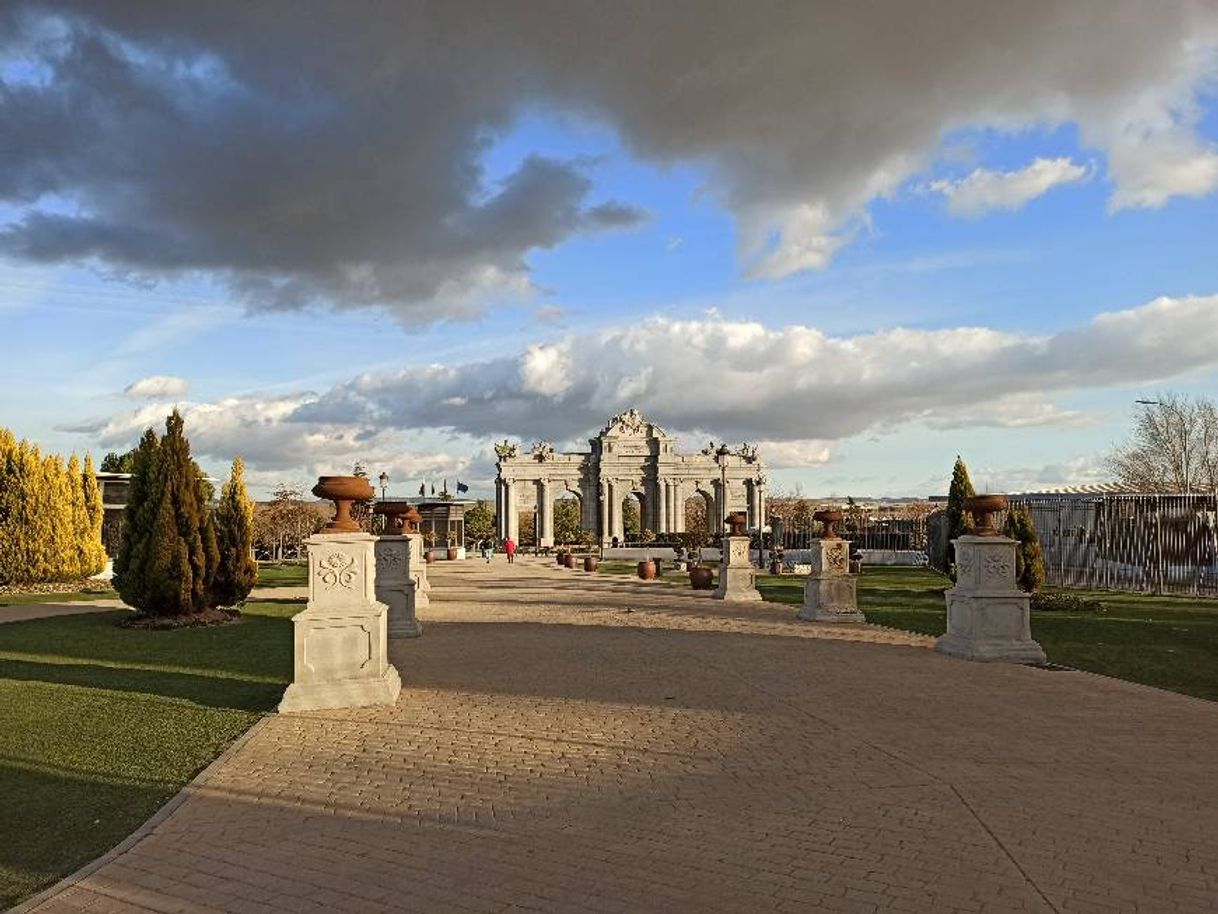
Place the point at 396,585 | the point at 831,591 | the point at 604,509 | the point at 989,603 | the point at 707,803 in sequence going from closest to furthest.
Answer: the point at 707,803 → the point at 989,603 → the point at 396,585 → the point at 831,591 → the point at 604,509

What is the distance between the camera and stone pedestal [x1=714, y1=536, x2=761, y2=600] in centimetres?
2258

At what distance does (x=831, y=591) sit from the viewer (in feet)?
56.1

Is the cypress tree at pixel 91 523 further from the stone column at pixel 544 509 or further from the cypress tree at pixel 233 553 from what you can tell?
the stone column at pixel 544 509

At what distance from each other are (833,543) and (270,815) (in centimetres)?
1396

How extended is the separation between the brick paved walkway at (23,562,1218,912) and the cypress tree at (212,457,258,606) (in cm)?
912

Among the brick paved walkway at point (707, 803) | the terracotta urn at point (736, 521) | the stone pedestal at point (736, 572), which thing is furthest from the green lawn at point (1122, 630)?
the terracotta urn at point (736, 521)

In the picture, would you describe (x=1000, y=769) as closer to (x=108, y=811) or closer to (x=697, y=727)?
(x=697, y=727)

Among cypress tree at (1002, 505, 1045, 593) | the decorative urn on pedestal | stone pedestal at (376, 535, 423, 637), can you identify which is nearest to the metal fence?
cypress tree at (1002, 505, 1045, 593)

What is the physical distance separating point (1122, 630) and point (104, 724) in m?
15.1

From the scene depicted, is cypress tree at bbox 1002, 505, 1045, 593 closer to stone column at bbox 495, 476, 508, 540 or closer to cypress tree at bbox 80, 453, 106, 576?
cypress tree at bbox 80, 453, 106, 576


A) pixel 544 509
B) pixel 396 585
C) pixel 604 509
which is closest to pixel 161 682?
pixel 396 585

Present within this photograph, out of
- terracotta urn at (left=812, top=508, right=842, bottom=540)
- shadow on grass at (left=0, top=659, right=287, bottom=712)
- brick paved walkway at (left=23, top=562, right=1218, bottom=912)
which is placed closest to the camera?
brick paved walkway at (left=23, top=562, right=1218, bottom=912)

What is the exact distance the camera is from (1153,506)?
2514 cm

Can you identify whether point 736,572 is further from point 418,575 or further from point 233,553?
point 233,553
